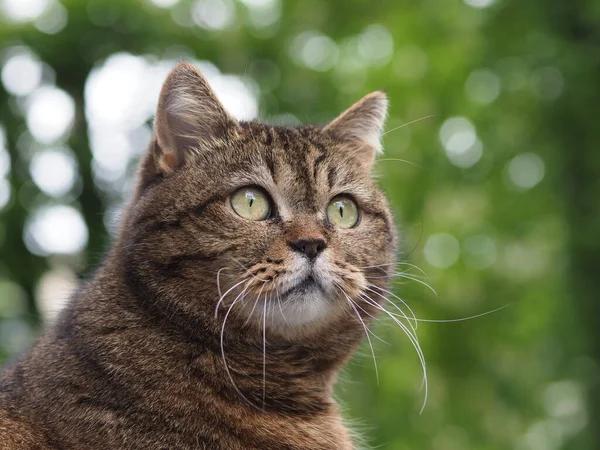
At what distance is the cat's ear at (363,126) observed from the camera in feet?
9.40

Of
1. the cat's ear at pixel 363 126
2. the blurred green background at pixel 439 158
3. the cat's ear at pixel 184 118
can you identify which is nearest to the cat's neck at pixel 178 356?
the cat's ear at pixel 184 118

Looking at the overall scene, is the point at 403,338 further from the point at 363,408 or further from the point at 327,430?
the point at 327,430

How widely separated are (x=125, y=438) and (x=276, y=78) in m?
6.37

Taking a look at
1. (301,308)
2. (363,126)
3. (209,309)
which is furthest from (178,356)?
(363,126)

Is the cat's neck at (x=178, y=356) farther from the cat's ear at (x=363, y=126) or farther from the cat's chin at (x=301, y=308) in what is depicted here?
the cat's ear at (x=363, y=126)

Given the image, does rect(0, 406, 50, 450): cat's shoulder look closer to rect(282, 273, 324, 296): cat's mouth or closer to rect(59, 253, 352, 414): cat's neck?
rect(59, 253, 352, 414): cat's neck

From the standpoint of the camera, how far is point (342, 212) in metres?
2.52

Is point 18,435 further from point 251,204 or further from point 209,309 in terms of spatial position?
point 251,204

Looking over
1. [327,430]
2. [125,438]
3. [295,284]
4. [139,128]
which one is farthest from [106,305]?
[139,128]

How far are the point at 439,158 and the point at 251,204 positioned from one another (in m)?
5.03

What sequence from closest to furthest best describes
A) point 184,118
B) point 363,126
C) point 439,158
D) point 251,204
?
point 251,204 → point 184,118 → point 363,126 → point 439,158

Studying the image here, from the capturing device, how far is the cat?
2.07 metres

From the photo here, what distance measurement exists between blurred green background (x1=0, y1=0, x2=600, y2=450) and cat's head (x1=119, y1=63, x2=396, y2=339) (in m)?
4.10

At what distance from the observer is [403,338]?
727 cm
